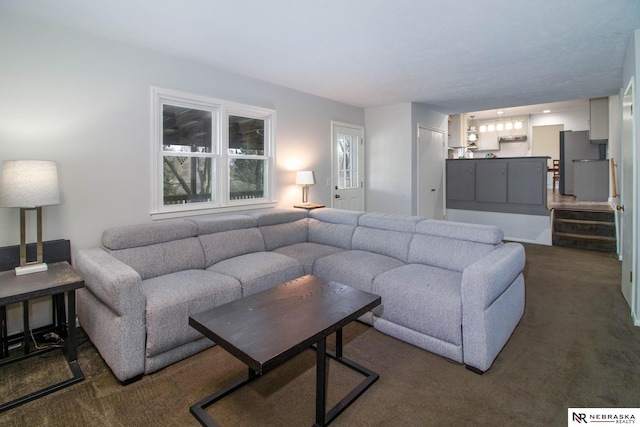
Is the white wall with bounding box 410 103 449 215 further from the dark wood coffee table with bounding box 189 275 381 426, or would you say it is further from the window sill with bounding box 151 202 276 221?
the dark wood coffee table with bounding box 189 275 381 426

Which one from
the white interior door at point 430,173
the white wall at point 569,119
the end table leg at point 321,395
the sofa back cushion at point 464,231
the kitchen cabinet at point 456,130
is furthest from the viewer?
the white wall at point 569,119

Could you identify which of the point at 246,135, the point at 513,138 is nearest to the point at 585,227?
the point at 513,138

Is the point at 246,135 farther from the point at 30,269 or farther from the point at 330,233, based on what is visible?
the point at 30,269

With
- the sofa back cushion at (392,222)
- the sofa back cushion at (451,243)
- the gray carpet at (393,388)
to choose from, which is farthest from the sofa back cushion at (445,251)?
the gray carpet at (393,388)

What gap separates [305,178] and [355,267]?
1.98 meters

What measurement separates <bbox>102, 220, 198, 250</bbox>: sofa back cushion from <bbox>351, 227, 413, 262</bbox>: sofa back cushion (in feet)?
5.56

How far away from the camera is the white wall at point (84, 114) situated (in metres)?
2.54

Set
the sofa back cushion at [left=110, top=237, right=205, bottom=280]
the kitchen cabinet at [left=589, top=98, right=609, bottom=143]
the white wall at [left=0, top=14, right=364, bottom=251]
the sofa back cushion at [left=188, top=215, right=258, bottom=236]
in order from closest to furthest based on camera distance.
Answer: the white wall at [left=0, top=14, right=364, bottom=251], the sofa back cushion at [left=110, top=237, right=205, bottom=280], the sofa back cushion at [left=188, top=215, right=258, bottom=236], the kitchen cabinet at [left=589, top=98, right=609, bottom=143]

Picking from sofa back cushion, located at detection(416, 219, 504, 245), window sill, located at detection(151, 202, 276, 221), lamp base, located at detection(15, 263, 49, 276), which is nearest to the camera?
lamp base, located at detection(15, 263, 49, 276)

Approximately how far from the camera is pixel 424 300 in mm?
2371

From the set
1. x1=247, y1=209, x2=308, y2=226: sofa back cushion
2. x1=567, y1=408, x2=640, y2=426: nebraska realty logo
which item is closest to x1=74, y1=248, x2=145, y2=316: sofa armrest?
x1=247, y1=209, x2=308, y2=226: sofa back cushion

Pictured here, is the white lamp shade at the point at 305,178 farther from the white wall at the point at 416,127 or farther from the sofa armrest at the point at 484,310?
the sofa armrest at the point at 484,310

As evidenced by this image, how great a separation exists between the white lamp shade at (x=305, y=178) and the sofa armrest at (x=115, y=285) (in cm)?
266

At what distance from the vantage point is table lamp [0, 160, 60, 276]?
2207mm
